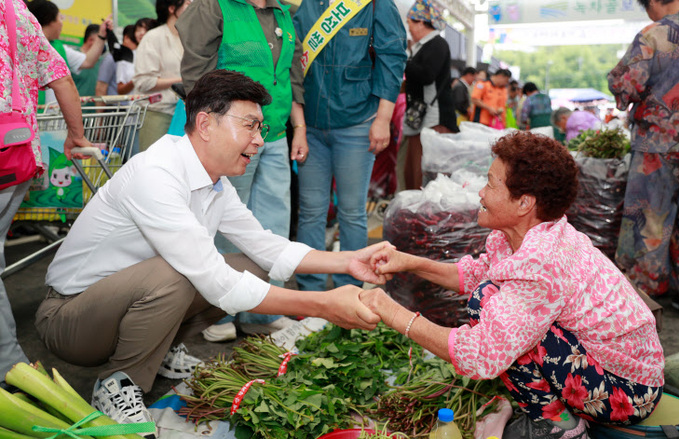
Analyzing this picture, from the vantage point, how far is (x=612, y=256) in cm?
436

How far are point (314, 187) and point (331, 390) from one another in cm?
151

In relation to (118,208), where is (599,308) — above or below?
below

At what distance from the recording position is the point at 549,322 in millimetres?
1824

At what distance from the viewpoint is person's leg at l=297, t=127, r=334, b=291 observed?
3.48 metres

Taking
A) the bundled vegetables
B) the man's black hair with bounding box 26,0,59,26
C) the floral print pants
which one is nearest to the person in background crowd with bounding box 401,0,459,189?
the man's black hair with bounding box 26,0,59,26

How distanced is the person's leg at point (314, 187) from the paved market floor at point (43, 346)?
64 cm

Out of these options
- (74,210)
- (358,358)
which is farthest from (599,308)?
(74,210)

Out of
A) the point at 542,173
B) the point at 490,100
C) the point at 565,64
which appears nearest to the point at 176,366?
the point at 542,173

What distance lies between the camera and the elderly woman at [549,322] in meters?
1.81

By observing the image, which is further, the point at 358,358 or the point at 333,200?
the point at 333,200

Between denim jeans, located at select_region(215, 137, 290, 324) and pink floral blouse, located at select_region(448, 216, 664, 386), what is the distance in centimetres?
157

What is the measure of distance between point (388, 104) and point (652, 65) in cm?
185

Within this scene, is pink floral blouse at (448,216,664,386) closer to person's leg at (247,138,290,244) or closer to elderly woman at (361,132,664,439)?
elderly woman at (361,132,664,439)

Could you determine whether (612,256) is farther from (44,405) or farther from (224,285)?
(44,405)
